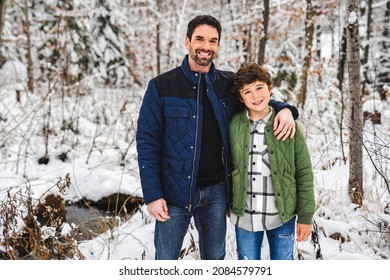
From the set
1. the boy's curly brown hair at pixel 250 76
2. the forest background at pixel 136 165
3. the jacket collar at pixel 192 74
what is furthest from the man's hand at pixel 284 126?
the forest background at pixel 136 165

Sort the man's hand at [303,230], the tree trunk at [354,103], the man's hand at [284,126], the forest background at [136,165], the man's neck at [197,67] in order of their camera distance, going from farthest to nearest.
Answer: the tree trunk at [354,103], the forest background at [136,165], the man's neck at [197,67], the man's hand at [303,230], the man's hand at [284,126]

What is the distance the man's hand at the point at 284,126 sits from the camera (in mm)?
2162

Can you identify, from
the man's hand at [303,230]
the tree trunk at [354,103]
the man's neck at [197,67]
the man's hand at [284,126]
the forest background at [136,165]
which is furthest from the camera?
the tree trunk at [354,103]

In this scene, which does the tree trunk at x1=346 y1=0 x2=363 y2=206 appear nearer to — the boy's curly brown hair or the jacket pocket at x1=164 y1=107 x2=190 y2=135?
the boy's curly brown hair

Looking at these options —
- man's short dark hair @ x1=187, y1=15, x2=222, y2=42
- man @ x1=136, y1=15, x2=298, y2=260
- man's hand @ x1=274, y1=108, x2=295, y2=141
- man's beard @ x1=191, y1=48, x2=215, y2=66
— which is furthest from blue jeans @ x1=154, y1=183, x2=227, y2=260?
man's short dark hair @ x1=187, y1=15, x2=222, y2=42

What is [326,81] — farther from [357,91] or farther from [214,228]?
[214,228]

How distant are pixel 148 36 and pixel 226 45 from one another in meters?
4.30

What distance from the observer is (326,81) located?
8305mm

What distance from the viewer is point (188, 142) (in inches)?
90.7

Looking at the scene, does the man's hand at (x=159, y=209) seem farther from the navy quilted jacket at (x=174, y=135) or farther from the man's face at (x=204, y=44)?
the man's face at (x=204, y=44)

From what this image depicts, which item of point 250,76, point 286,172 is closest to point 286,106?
point 250,76

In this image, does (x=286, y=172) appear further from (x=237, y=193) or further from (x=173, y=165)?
(x=173, y=165)
